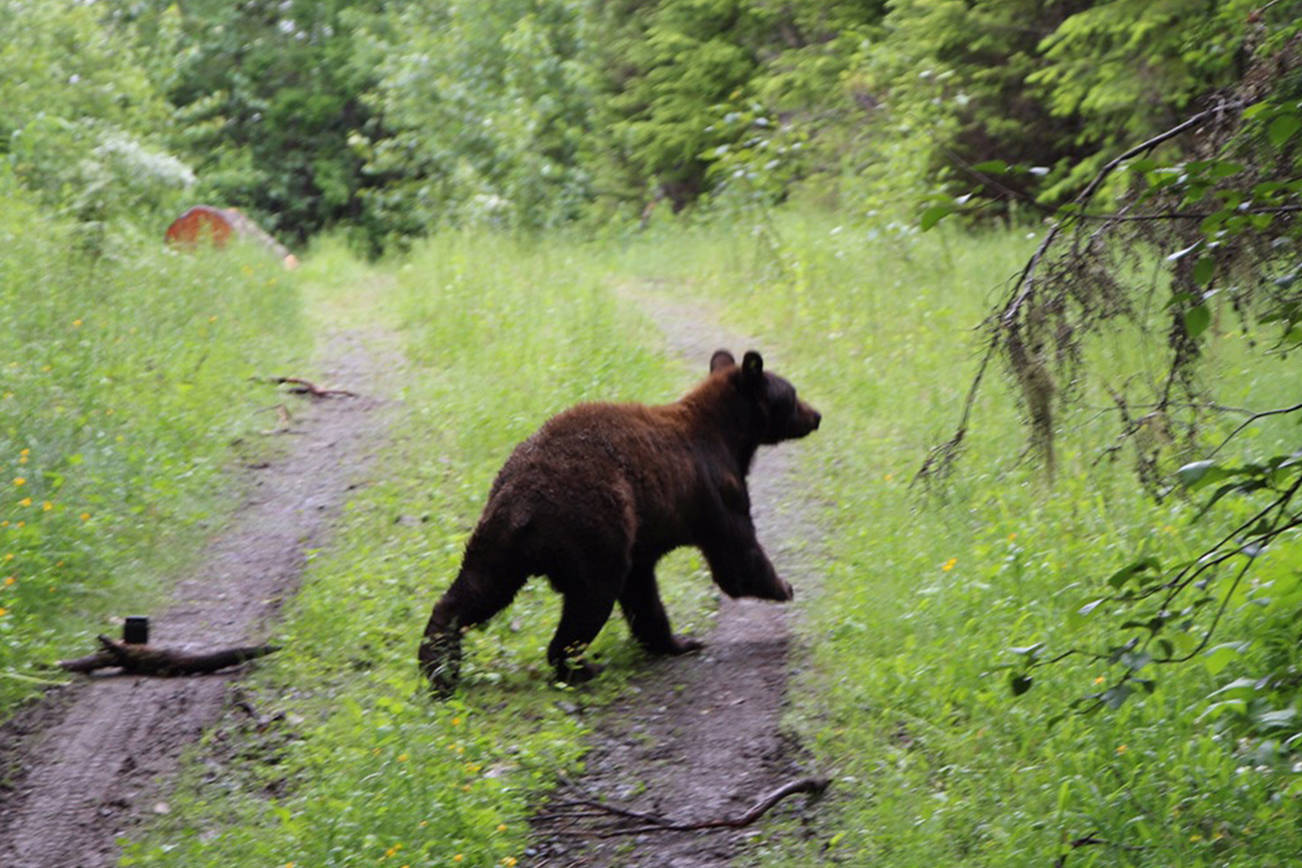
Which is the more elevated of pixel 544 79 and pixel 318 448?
pixel 544 79

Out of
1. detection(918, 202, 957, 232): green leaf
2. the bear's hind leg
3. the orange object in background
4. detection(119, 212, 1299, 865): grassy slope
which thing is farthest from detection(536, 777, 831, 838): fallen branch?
the orange object in background

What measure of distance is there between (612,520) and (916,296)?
26.6 ft

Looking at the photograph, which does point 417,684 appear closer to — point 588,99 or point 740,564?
point 740,564

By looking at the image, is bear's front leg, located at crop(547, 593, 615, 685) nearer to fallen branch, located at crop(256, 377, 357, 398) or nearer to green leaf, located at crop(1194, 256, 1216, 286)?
green leaf, located at crop(1194, 256, 1216, 286)

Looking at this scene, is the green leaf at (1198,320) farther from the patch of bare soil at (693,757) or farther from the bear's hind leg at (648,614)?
the bear's hind leg at (648,614)

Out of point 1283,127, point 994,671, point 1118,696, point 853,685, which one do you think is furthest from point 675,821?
point 1283,127

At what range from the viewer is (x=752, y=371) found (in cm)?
788

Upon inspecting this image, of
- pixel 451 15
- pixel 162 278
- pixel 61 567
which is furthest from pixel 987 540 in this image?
pixel 451 15

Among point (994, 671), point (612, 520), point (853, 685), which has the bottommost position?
point (853, 685)

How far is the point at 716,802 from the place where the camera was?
578 cm

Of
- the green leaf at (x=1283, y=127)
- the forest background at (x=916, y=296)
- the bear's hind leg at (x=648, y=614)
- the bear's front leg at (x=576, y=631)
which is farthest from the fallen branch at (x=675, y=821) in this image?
the green leaf at (x=1283, y=127)

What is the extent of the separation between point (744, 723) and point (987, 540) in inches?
85.5

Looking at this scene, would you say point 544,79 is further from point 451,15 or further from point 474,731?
point 474,731

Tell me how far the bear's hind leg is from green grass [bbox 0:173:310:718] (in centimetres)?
298
